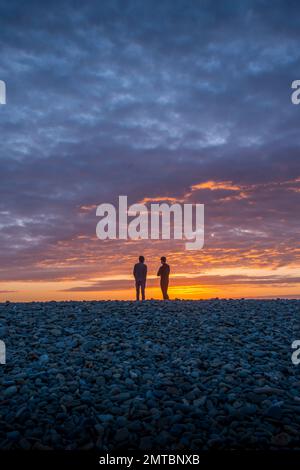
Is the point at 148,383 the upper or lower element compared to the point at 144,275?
lower

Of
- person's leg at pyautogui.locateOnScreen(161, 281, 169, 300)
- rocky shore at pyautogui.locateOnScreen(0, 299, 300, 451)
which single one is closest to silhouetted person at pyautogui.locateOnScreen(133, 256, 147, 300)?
person's leg at pyautogui.locateOnScreen(161, 281, 169, 300)

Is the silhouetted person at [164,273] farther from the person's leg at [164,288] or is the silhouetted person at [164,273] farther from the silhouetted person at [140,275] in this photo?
the silhouetted person at [140,275]

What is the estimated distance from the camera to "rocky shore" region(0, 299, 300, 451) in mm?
8805

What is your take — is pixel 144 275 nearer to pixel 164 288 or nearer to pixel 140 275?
pixel 140 275

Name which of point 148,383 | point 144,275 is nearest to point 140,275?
point 144,275

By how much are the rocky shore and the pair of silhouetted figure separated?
22.5ft

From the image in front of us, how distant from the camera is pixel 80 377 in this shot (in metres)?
11.2

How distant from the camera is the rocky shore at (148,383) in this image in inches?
347

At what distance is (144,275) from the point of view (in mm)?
24438

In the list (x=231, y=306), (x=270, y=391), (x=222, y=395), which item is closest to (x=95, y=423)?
(x=222, y=395)

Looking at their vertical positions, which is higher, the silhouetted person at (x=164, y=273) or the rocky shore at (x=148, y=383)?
the silhouetted person at (x=164, y=273)

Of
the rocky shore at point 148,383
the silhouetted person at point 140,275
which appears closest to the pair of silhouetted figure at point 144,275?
the silhouetted person at point 140,275

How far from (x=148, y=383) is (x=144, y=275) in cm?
1376
